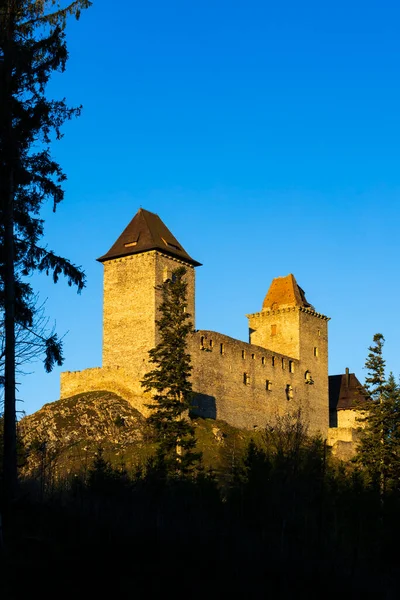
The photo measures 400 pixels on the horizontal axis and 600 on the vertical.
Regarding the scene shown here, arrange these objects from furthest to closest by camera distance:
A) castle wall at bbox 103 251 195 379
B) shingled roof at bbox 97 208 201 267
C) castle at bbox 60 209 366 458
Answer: shingled roof at bbox 97 208 201 267, castle at bbox 60 209 366 458, castle wall at bbox 103 251 195 379

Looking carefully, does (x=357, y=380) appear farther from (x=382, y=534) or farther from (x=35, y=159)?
(x=35, y=159)

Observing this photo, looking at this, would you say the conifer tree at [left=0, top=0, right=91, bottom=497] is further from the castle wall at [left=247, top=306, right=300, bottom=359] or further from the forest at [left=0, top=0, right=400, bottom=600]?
the castle wall at [left=247, top=306, right=300, bottom=359]

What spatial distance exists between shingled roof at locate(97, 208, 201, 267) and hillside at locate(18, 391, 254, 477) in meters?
9.42

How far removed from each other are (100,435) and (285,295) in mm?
27288

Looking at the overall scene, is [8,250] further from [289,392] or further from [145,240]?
[289,392]

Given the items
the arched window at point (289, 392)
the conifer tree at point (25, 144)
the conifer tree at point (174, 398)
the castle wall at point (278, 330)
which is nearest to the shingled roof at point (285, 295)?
the castle wall at point (278, 330)

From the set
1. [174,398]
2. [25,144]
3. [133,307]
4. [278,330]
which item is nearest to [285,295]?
[278,330]

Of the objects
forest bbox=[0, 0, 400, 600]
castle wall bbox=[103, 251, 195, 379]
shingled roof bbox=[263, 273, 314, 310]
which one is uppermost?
shingled roof bbox=[263, 273, 314, 310]

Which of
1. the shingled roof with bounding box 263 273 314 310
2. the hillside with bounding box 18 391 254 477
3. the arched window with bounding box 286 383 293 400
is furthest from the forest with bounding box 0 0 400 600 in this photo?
the shingled roof with bounding box 263 273 314 310

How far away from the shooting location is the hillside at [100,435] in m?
52.5

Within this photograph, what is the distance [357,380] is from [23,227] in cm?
6531

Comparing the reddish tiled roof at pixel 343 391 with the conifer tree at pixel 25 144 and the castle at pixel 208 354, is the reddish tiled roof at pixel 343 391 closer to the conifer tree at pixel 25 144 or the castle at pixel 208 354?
the castle at pixel 208 354

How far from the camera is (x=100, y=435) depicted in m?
55.7

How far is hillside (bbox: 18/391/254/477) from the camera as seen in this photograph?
52.5 meters
